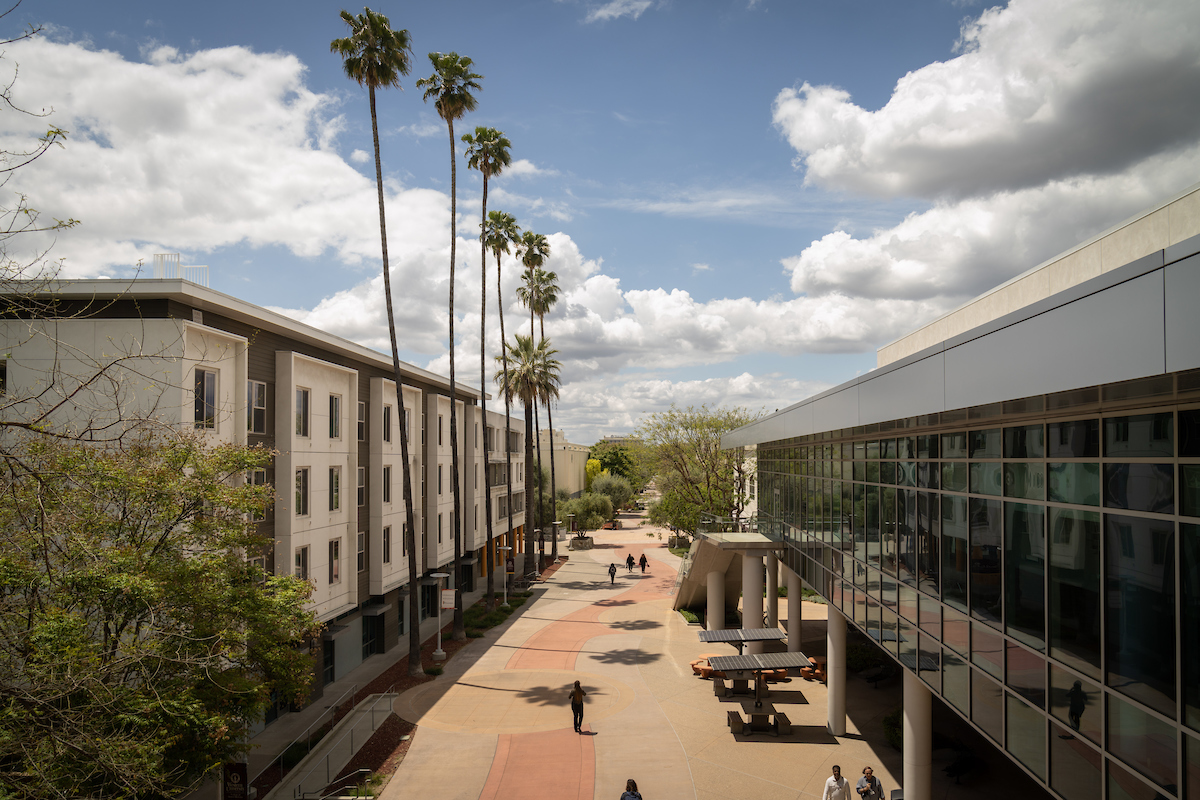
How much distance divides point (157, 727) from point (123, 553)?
2659 mm

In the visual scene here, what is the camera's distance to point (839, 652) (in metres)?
18.7

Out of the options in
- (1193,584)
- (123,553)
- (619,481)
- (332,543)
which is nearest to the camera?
(1193,584)

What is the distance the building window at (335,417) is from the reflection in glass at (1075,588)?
826 inches

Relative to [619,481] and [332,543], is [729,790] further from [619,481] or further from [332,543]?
[619,481]

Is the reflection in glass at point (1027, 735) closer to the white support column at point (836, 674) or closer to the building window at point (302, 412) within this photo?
the white support column at point (836, 674)

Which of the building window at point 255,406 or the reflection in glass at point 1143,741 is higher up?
the building window at point 255,406

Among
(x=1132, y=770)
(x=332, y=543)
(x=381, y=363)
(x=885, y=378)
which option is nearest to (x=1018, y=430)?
(x=885, y=378)

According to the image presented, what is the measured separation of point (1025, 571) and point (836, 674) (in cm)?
1151

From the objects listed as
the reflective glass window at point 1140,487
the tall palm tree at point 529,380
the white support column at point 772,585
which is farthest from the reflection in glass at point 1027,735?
the tall palm tree at point 529,380

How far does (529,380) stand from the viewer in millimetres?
45656

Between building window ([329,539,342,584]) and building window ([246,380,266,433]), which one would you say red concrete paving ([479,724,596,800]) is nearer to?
building window ([329,539,342,584])

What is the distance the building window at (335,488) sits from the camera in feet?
74.5

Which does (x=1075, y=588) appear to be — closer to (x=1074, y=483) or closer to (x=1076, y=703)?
(x=1074, y=483)

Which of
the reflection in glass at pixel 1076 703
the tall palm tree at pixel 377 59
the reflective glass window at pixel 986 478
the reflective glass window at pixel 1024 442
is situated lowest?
the reflection in glass at pixel 1076 703
